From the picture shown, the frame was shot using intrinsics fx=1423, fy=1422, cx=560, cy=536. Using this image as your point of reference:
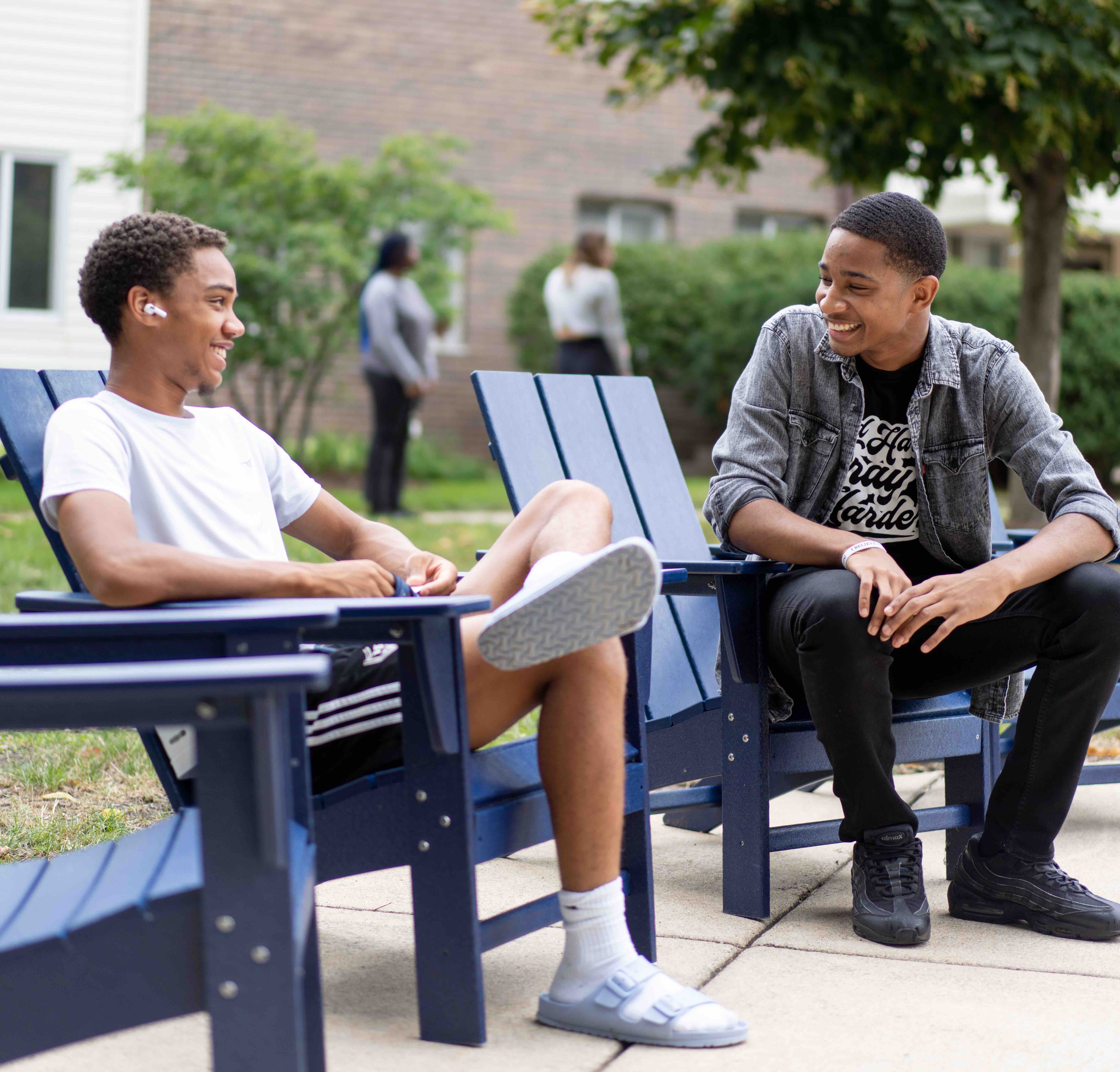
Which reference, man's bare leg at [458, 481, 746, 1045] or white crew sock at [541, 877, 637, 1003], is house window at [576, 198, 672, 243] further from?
white crew sock at [541, 877, 637, 1003]

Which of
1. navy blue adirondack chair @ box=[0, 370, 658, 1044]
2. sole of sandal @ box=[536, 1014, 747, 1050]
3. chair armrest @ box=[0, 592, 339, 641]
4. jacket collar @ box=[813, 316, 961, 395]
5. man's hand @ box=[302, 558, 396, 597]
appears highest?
jacket collar @ box=[813, 316, 961, 395]

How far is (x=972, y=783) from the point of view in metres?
3.29

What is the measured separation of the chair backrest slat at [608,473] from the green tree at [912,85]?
3.39 metres

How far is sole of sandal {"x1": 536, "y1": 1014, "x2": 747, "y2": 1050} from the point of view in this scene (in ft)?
7.29

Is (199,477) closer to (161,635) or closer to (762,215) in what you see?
(161,635)

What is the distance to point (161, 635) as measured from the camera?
5.97ft

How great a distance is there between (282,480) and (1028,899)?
5.67ft

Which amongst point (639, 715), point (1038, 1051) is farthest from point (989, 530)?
point (1038, 1051)

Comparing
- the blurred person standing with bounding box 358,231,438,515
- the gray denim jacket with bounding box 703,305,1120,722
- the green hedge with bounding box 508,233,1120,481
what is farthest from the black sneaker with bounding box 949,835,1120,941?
the green hedge with bounding box 508,233,1120,481

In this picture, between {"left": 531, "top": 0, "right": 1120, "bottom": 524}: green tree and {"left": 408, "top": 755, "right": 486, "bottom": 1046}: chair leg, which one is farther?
{"left": 531, "top": 0, "right": 1120, "bottom": 524}: green tree

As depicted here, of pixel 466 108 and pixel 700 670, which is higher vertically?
pixel 466 108

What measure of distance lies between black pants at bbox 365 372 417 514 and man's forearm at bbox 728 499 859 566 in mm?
6640

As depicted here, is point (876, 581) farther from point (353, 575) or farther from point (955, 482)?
point (353, 575)

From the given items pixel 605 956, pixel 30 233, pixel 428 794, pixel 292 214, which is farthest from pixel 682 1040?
pixel 30 233
